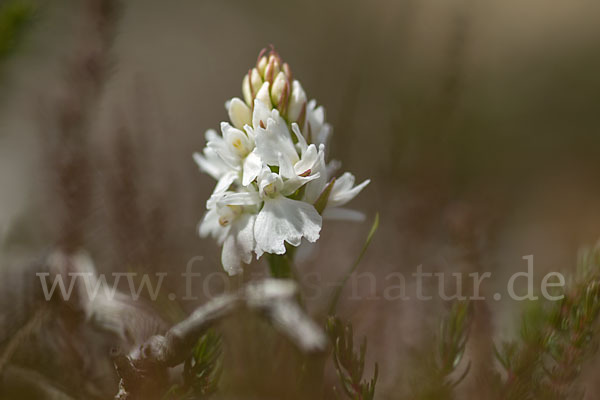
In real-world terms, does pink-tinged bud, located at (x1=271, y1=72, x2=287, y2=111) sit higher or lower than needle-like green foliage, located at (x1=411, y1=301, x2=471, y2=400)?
higher

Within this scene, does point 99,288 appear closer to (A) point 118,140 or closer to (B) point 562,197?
(A) point 118,140

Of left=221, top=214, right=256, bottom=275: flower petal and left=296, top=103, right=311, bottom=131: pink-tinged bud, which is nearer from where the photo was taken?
left=221, top=214, right=256, bottom=275: flower petal

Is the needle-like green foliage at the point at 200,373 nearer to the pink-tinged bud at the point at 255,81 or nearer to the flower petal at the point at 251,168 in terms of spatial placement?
the flower petal at the point at 251,168

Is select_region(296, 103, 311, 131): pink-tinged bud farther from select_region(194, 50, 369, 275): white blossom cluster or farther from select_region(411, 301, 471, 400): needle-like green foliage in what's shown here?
select_region(411, 301, 471, 400): needle-like green foliage

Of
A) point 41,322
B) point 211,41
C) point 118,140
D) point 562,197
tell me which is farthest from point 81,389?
Result: point 211,41

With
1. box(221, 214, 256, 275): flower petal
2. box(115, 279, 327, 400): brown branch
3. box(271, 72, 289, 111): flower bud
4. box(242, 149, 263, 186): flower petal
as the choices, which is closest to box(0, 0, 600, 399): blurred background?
box(115, 279, 327, 400): brown branch

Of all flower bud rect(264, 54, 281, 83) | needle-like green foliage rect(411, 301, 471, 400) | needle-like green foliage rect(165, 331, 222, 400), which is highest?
flower bud rect(264, 54, 281, 83)
